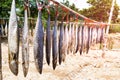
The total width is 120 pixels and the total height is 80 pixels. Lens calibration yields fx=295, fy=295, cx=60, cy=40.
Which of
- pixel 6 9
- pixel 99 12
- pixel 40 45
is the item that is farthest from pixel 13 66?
pixel 99 12

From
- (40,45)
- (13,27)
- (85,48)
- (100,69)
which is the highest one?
(13,27)

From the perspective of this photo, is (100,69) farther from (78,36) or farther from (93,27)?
(78,36)

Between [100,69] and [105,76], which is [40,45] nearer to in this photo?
[105,76]

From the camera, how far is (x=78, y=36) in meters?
5.12

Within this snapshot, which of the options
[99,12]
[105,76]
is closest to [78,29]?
[105,76]

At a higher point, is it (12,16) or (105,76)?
(12,16)

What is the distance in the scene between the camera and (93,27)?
6586 millimetres

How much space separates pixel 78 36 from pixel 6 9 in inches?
1035

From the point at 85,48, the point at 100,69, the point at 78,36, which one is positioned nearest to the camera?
the point at 78,36

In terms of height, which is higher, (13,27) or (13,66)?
(13,27)

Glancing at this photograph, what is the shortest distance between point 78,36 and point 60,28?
961 mm

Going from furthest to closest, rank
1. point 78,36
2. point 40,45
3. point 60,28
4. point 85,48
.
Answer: point 85,48, point 78,36, point 60,28, point 40,45

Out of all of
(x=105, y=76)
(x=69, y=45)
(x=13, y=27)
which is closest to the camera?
(x=13, y=27)

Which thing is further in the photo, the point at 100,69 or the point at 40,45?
the point at 100,69
